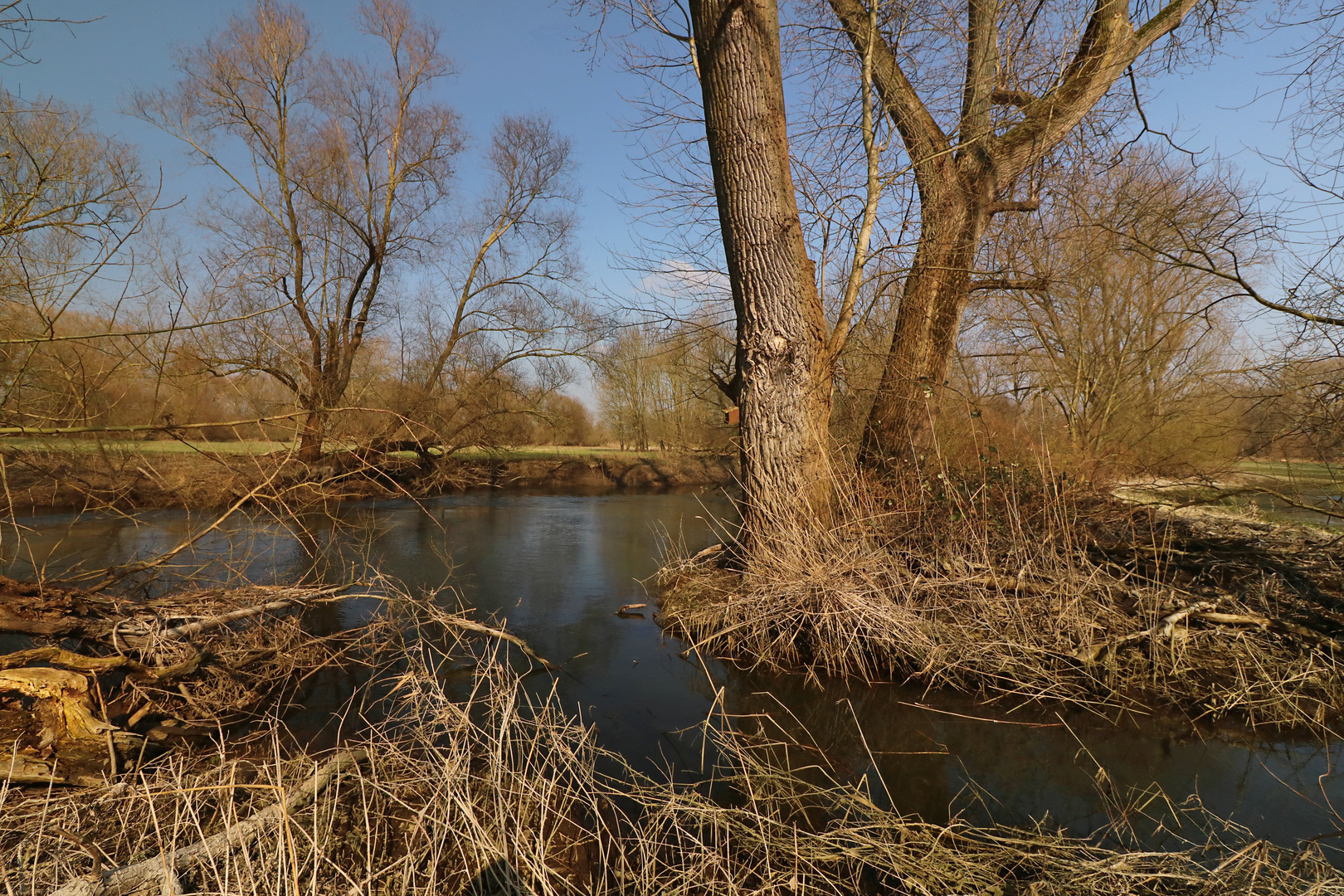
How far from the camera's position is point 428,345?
17516 mm

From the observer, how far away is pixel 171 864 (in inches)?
77.3

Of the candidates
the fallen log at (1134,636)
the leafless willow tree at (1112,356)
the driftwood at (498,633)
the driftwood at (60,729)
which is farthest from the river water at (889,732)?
the leafless willow tree at (1112,356)

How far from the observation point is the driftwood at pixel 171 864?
1.90m

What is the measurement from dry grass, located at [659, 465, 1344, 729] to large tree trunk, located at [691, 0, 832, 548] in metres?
0.50

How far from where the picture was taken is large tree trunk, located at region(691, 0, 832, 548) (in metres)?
5.66

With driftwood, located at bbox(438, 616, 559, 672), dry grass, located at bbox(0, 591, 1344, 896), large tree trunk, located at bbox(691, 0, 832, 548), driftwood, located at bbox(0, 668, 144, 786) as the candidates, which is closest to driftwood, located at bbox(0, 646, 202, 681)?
driftwood, located at bbox(0, 668, 144, 786)

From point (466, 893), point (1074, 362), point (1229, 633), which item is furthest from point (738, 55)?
point (1074, 362)

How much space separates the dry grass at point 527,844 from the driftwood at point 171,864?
0.01 meters

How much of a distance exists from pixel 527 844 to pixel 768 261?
4.79 meters

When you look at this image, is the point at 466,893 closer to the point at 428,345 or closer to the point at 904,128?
the point at 904,128

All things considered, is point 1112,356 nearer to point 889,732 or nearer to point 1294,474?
point 1294,474

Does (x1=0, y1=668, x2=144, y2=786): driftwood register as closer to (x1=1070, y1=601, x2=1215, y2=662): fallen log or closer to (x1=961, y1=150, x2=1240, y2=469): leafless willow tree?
(x1=1070, y1=601, x2=1215, y2=662): fallen log

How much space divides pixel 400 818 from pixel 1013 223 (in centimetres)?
873

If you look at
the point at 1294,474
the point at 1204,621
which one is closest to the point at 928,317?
the point at 1294,474
